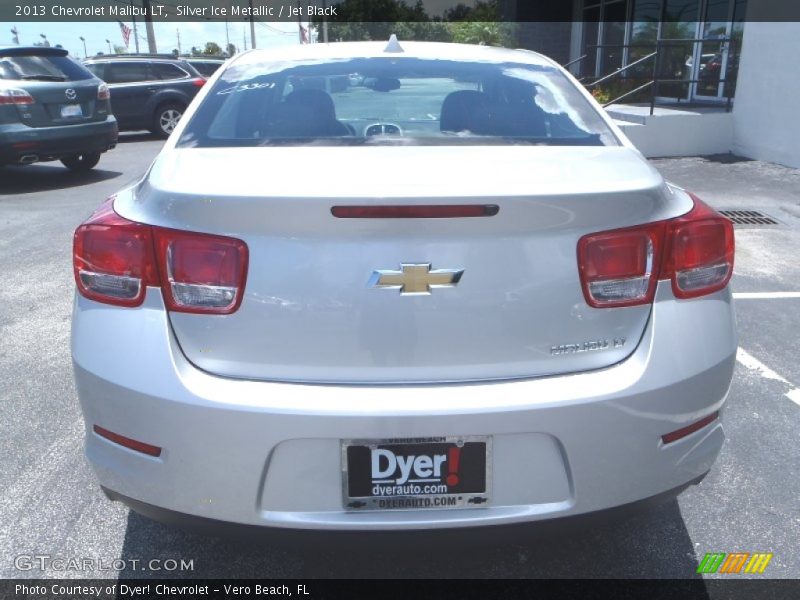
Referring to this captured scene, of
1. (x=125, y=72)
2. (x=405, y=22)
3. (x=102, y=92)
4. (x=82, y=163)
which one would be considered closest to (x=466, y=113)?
(x=102, y=92)

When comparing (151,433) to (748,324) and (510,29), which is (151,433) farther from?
(510,29)

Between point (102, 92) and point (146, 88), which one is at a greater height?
point (102, 92)

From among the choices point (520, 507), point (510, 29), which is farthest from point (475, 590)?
point (510, 29)

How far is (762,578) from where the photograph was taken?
2.34 meters

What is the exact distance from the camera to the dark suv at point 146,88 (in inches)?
583

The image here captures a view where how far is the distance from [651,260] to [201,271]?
1.18 meters

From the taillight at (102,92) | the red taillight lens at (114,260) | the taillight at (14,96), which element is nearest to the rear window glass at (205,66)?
the taillight at (102,92)

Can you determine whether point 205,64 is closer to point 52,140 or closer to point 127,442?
point 52,140

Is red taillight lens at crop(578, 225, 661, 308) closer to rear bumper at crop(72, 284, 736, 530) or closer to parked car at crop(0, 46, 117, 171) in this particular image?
rear bumper at crop(72, 284, 736, 530)

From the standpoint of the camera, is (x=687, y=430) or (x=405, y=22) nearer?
(x=687, y=430)

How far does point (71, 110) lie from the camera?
30.9ft

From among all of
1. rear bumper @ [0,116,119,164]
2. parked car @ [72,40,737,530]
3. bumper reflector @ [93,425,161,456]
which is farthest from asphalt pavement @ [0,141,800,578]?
rear bumper @ [0,116,119,164]

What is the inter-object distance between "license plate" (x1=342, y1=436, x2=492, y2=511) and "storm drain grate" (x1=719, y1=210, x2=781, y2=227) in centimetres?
603

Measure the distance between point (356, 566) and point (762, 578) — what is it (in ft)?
4.29
